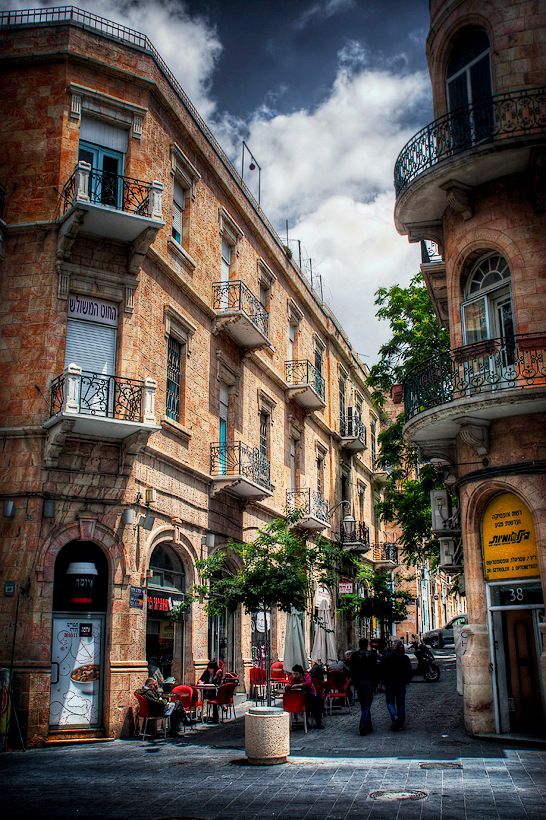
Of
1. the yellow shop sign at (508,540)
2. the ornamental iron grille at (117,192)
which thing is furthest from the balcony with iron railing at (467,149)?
the yellow shop sign at (508,540)

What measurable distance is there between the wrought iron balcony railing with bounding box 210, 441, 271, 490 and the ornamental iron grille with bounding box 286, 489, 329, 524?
331 cm

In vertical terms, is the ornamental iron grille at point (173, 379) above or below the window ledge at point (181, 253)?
below

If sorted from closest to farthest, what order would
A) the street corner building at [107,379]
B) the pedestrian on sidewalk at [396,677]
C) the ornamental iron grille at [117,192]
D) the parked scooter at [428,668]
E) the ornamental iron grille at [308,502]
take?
the pedestrian on sidewalk at [396,677]
the street corner building at [107,379]
the ornamental iron grille at [117,192]
the parked scooter at [428,668]
the ornamental iron grille at [308,502]

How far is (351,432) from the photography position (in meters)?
37.0

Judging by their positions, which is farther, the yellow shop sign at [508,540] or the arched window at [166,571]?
the arched window at [166,571]

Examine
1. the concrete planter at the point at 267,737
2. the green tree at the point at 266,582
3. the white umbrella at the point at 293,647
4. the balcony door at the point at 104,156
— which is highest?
the balcony door at the point at 104,156

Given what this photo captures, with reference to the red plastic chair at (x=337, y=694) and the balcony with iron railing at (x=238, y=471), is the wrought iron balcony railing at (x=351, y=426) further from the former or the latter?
the red plastic chair at (x=337, y=694)

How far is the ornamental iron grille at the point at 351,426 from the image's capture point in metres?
36.6

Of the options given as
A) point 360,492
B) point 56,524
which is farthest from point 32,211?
point 360,492

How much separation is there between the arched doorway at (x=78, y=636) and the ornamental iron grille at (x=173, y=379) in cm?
423

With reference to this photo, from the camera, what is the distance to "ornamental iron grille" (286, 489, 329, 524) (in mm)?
27606

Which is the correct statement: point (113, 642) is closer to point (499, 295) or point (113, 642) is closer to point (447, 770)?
point (447, 770)

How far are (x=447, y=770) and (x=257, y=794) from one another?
2.74 meters

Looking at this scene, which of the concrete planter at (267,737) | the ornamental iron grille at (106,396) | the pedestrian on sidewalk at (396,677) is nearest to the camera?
the concrete planter at (267,737)
